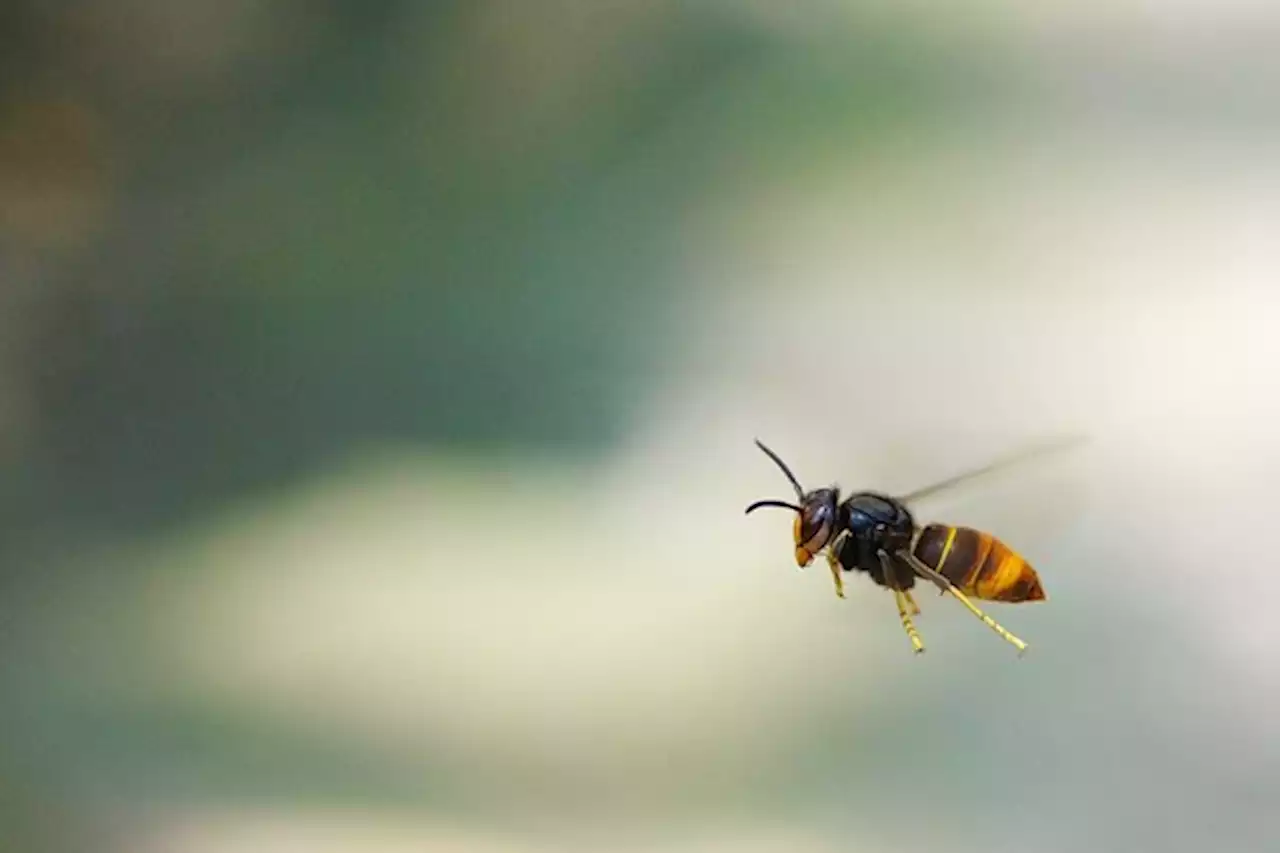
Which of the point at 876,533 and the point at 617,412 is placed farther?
the point at 617,412

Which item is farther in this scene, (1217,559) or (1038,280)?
(1038,280)

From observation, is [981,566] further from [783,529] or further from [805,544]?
[783,529]

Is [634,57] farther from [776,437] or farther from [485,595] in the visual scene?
[485,595]

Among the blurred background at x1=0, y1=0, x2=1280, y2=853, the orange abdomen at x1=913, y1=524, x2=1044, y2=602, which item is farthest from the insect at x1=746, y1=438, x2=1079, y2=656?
the blurred background at x1=0, y1=0, x2=1280, y2=853

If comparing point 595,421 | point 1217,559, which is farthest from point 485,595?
point 1217,559

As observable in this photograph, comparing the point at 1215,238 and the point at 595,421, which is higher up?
the point at 1215,238

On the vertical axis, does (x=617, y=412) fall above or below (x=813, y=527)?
above

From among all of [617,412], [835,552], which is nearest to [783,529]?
[617,412]
